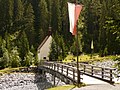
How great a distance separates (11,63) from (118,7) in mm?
58740

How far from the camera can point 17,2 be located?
119125mm

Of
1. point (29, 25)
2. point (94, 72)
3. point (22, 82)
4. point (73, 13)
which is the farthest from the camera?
point (29, 25)

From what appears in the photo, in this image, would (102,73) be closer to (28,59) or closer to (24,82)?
(24,82)

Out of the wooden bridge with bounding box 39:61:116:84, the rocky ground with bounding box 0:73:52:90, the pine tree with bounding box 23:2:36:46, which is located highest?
the pine tree with bounding box 23:2:36:46

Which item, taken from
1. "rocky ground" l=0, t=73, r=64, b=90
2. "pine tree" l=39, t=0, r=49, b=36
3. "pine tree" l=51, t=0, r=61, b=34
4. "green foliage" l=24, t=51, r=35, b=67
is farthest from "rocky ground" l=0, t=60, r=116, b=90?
"pine tree" l=51, t=0, r=61, b=34

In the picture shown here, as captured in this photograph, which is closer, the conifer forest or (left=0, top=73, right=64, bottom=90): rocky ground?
(left=0, top=73, right=64, bottom=90): rocky ground

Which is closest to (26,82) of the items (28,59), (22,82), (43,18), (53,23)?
(22,82)

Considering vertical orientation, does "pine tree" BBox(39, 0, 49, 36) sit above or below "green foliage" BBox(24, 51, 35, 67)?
above

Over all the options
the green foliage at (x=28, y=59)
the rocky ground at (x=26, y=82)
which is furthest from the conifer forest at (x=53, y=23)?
the rocky ground at (x=26, y=82)

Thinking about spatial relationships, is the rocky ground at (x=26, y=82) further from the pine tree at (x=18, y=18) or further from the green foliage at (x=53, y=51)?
the pine tree at (x=18, y=18)

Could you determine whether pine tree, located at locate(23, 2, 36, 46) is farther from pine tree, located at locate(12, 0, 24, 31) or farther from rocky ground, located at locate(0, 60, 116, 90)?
rocky ground, located at locate(0, 60, 116, 90)

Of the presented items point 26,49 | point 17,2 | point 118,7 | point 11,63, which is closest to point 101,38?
point 26,49

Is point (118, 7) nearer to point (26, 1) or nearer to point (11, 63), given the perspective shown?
point (11, 63)

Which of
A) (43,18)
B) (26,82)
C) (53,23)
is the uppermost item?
(43,18)
